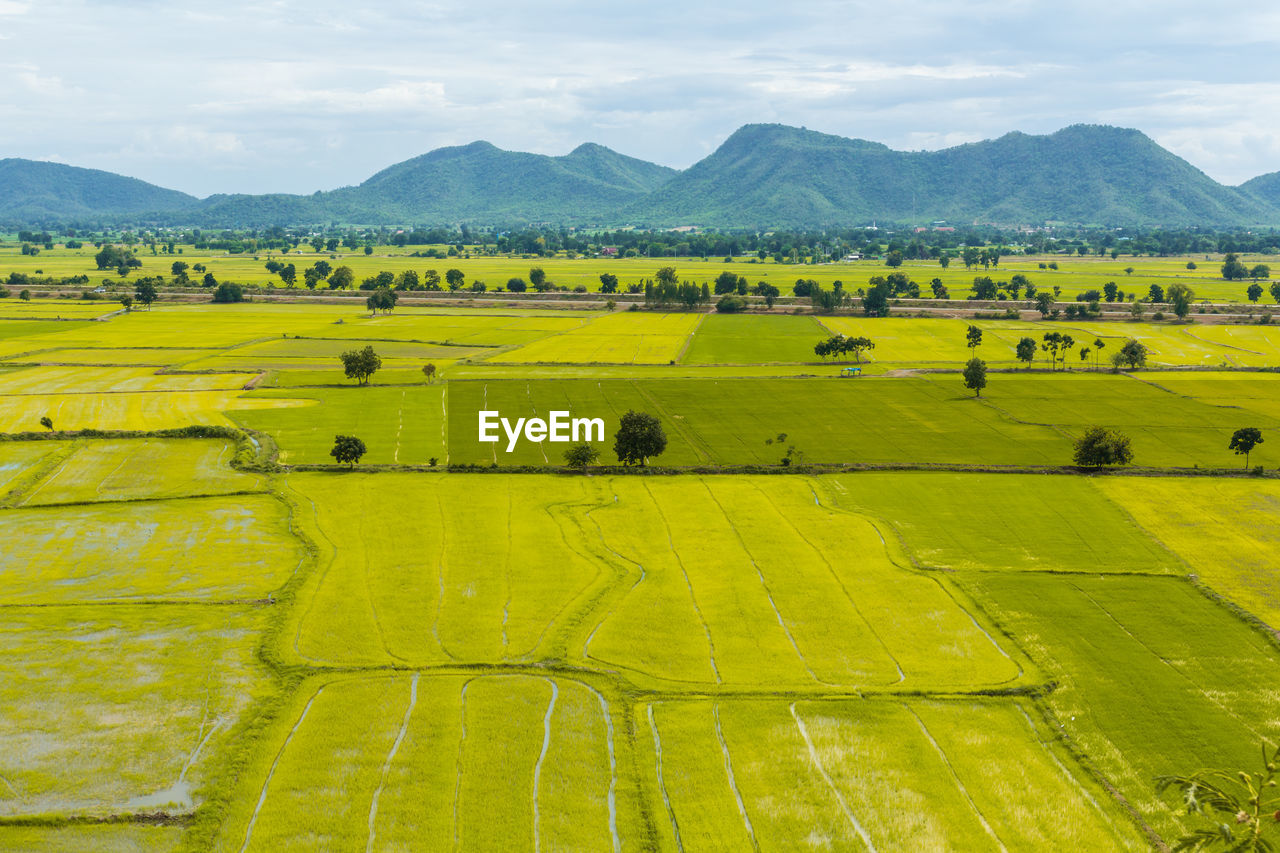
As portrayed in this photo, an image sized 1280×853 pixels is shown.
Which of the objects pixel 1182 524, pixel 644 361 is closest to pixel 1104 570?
pixel 1182 524

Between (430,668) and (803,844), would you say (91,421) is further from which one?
(803,844)

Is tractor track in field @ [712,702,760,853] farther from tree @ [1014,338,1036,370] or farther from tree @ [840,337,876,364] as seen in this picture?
tree @ [1014,338,1036,370]

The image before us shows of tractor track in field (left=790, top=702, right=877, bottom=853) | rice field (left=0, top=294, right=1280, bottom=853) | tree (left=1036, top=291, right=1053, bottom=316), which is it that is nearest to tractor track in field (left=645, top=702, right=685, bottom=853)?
rice field (left=0, top=294, right=1280, bottom=853)

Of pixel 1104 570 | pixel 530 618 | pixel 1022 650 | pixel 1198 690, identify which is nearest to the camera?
pixel 1198 690

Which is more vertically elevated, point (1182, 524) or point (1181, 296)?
point (1181, 296)

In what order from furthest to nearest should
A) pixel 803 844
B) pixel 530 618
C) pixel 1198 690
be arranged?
1. pixel 530 618
2. pixel 1198 690
3. pixel 803 844

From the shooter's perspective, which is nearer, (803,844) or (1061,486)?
(803,844)
